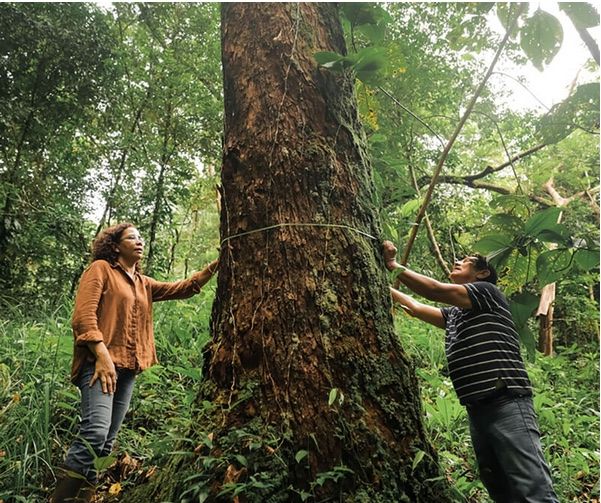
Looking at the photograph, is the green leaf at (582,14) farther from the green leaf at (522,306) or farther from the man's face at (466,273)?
the man's face at (466,273)

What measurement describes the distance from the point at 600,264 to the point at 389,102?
560cm

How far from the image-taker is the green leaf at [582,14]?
5.14 ft

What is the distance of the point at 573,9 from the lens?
62.2 inches

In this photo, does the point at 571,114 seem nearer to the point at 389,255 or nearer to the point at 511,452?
the point at 389,255

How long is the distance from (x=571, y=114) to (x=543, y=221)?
1.40 ft

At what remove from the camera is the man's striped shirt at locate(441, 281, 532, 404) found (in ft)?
7.38

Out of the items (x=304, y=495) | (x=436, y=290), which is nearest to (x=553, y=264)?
(x=436, y=290)

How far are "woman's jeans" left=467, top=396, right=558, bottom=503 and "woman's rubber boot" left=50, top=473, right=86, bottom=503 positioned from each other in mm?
1925

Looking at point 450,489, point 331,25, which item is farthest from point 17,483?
point 331,25

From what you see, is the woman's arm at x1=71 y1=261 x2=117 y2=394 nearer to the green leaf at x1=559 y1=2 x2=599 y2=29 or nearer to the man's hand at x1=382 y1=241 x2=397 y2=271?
the man's hand at x1=382 y1=241 x2=397 y2=271

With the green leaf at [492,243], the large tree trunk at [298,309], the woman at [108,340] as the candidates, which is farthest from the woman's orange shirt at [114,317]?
the green leaf at [492,243]

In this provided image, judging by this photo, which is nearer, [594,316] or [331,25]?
[331,25]

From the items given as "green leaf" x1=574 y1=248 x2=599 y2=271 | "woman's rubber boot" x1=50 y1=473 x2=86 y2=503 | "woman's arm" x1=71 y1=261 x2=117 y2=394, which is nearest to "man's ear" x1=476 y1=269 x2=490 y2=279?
"green leaf" x1=574 y1=248 x2=599 y2=271

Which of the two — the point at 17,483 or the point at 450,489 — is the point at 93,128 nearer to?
the point at 17,483
